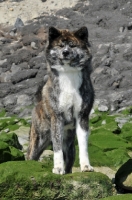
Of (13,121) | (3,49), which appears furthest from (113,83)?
(3,49)

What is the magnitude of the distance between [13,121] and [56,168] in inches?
840

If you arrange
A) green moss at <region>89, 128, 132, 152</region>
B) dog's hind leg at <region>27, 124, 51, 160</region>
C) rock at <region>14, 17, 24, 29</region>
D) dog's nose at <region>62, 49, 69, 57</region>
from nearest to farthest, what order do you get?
1. dog's nose at <region>62, 49, 69, 57</region>
2. dog's hind leg at <region>27, 124, 51, 160</region>
3. green moss at <region>89, 128, 132, 152</region>
4. rock at <region>14, 17, 24, 29</region>

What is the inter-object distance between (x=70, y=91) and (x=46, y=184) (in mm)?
1904

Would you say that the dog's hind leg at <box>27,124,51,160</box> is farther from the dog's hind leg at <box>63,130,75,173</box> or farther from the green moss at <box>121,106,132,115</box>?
the green moss at <box>121,106,132,115</box>

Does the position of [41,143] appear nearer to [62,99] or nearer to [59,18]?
[62,99]

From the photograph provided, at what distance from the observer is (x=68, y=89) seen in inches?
379

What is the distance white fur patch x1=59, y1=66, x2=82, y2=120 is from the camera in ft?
31.3

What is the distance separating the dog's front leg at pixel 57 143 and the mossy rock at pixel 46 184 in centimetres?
29

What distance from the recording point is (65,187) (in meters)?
9.15

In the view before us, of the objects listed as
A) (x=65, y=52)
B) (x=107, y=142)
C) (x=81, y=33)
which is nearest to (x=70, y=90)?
(x=65, y=52)

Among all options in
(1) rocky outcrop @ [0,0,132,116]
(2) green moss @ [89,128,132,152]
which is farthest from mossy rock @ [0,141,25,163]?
(1) rocky outcrop @ [0,0,132,116]

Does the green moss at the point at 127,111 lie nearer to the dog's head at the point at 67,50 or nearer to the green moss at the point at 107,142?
the green moss at the point at 107,142

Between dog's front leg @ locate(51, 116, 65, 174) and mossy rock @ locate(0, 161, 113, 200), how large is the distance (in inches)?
11.4

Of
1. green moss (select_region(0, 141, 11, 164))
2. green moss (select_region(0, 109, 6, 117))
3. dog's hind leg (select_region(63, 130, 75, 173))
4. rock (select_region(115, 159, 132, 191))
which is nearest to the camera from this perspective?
dog's hind leg (select_region(63, 130, 75, 173))
